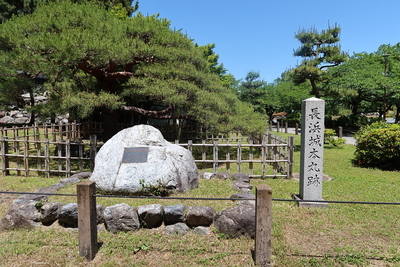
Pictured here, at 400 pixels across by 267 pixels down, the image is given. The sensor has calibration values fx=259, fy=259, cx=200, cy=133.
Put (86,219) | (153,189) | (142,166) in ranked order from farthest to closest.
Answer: (142,166) → (153,189) → (86,219)

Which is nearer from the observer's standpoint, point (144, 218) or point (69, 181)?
point (144, 218)

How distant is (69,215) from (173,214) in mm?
1770

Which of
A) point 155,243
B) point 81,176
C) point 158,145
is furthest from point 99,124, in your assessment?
point 155,243

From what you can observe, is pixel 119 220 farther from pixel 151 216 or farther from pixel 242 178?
pixel 242 178

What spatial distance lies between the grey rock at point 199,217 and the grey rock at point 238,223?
232mm

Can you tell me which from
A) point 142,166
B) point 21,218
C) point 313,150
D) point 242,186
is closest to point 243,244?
point 242,186

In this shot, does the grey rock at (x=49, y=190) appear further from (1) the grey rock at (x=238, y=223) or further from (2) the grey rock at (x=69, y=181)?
(1) the grey rock at (x=238, y=223)

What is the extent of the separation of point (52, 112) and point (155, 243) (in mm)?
7114

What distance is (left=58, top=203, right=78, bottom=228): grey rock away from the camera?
4398 mm

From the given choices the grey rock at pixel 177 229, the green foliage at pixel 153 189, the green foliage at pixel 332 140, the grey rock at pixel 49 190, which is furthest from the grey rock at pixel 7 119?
the green foliage at pixel 332 140

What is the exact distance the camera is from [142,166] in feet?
18.7

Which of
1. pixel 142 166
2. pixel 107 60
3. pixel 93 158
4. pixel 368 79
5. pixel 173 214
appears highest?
pixel 368 79

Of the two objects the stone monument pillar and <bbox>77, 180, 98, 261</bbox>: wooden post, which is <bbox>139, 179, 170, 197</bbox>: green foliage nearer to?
<bbox>77, 180, 98, 261</bbox>: wooden post

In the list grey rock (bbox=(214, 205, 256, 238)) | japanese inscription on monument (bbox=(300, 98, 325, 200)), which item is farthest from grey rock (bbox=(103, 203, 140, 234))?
japanese inscription on monument (bbox=(300, 98, 325, 200))
